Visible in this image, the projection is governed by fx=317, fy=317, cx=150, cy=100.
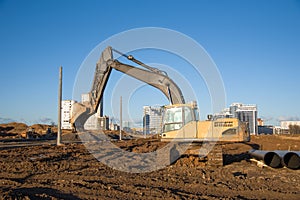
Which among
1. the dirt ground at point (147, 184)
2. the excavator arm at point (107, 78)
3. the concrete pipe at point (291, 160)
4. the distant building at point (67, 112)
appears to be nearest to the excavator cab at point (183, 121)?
the dirt ground at point (147, 184)

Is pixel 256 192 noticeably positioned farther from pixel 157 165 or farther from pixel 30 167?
pixel 30 167

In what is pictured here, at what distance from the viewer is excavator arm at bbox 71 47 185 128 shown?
1466cm

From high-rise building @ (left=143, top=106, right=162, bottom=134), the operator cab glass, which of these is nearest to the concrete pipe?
the operator cab glass

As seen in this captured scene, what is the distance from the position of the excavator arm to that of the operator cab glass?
2.68m

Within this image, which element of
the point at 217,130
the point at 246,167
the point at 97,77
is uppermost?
the point at 97,77

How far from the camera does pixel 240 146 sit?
19609mm

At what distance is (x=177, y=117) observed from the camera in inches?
440

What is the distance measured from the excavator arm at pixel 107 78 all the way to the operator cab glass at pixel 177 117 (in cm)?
268

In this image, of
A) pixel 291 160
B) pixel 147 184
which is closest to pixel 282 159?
pixel 291 160

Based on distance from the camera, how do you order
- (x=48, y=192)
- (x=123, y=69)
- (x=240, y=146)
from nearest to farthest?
(x=48, y=192) < (x=123, y=69) < (x=240, y=146)

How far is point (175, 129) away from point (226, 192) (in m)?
4.76

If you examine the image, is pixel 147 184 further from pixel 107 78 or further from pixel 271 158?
pixel 107 78

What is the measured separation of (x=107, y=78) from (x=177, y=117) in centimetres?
710

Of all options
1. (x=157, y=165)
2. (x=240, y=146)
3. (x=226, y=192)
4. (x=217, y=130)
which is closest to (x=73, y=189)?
(x=226, y=192)
